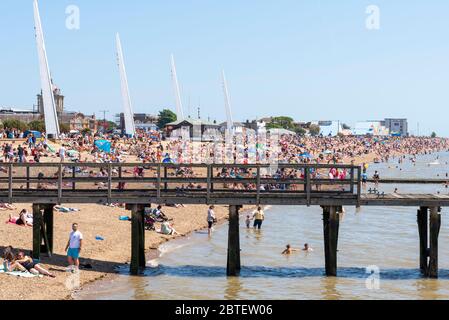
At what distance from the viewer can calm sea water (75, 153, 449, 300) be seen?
66.1 ft

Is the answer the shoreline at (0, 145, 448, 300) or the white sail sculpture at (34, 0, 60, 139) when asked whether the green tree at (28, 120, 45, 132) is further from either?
the shoreline at (0, 145, 448, 300)

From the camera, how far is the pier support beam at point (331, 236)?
21797mm

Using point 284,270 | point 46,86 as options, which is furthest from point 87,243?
point 46,86

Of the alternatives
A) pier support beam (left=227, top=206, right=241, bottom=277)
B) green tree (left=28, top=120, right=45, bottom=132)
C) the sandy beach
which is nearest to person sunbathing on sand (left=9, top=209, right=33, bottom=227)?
the sandy beach

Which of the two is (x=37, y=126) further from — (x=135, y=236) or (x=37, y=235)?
(x=135, y=236)

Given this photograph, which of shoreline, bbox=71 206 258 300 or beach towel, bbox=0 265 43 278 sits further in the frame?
shoreline, bbox=71 206 258 300

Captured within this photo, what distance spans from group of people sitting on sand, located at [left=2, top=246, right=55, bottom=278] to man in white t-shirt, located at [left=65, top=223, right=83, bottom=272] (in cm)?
76

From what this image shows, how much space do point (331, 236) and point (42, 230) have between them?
28.6 ft

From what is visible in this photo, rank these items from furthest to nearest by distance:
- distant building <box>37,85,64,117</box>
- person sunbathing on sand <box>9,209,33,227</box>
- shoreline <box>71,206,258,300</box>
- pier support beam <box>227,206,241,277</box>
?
1. distant building <box>37,85,64,117</box>
2. person sunbathing on sand <box>9,209,33,227</box>
3. pier support beam <box>227,206,241,277</box>
4. shoreline <box>71,206,258,300</box>

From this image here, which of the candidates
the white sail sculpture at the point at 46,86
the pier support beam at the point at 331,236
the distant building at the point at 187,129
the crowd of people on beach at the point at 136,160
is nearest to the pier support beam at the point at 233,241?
the crowd of people on beach at the point at 136,160

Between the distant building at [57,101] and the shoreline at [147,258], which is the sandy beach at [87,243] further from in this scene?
the distant building at [57,101]

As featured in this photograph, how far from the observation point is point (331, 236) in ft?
71.5
